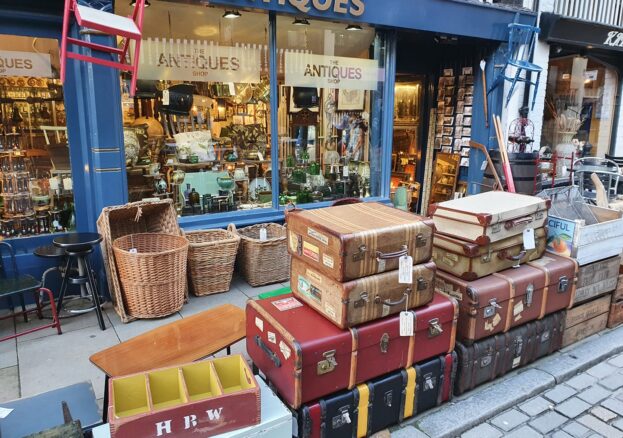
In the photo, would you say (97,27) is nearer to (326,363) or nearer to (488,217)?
(326,363)

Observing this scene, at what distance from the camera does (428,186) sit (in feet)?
26.8

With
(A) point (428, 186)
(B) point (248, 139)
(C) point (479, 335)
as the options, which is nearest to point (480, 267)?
(C) point (479, 335)

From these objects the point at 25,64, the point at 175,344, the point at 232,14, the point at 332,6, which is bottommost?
the point at 175,344

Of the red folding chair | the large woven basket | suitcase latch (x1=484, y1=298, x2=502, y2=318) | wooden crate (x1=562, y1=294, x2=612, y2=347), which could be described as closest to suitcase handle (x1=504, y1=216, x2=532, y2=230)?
suitcase latch (x1=484, y1=298, x2=502, y2=318)

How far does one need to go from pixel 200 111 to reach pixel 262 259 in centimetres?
203

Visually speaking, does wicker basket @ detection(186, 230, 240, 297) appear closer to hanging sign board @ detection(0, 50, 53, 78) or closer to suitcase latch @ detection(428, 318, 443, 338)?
hanging sign board @ detection(0, 50, 53, 78)

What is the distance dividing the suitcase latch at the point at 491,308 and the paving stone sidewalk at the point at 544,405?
595 millimetres

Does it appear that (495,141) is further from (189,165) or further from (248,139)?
(189,165)

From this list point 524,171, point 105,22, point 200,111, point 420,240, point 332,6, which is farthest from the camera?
point 524,171

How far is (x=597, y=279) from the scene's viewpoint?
13.0ft

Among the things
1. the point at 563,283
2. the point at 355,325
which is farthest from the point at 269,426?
the point at 563,283

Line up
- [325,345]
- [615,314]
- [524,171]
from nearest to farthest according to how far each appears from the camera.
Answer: [325,345]
[615,314]
[524,171]

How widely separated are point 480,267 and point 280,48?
3.69 metres

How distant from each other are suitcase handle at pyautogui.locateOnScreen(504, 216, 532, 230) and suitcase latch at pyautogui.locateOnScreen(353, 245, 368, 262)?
1.36 m
